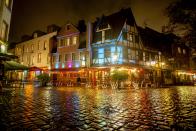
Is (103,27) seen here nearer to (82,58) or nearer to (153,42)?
(82,58)

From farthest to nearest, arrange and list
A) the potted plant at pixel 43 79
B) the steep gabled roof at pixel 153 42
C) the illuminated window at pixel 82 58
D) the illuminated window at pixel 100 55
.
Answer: the steep gabled roof at pixel 153 42, the illuminated window at pixel 82 58, the illuminated window at pixel 100 55, the potted plant at pixel 43 79

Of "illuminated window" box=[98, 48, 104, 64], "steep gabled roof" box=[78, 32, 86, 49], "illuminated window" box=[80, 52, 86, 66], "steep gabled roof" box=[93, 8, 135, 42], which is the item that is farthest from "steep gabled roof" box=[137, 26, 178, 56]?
"illuminated window" box=[80, 52, 86, 66]

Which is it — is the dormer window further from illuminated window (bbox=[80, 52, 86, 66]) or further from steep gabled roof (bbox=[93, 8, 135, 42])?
illuminated window (bbox=[80, 52, 86, 66])

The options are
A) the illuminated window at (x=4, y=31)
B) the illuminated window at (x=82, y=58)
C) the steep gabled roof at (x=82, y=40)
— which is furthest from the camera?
the steep gabled roof at (x=82, y=40)

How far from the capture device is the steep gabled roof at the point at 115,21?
84.3 ft

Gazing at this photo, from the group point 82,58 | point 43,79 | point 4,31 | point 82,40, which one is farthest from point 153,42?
point 4,31

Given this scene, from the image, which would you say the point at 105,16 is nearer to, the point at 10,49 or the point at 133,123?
the point at 133,123

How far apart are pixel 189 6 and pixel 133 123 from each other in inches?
172

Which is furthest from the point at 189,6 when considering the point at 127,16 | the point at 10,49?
the point at 10,49

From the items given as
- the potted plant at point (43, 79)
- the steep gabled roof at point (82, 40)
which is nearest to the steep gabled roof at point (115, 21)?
the steep gabled roof at point (82, 40)

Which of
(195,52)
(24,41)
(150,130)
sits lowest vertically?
(150,130)

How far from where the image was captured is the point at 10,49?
42.6 m

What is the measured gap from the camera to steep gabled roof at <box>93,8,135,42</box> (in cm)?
2569

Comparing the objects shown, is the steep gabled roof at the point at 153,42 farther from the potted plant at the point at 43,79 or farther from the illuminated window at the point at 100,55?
the potted plant at the point at 43,79
